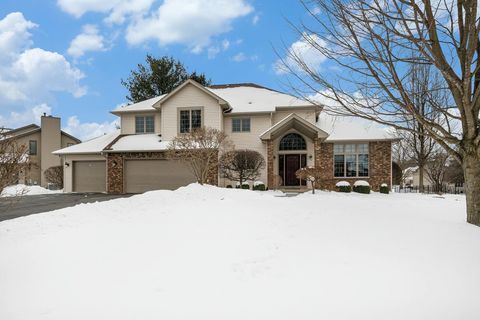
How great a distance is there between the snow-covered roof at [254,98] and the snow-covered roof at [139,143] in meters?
5.01

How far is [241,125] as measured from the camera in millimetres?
19953

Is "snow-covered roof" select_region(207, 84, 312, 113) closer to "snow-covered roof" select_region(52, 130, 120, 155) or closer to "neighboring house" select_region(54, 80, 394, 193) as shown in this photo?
"neighboring house" select_region(54, 80, 394, 193)

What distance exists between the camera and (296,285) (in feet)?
13.3

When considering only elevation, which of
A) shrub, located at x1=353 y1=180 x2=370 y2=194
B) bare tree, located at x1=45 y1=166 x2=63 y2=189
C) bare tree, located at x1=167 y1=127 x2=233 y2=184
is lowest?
shrub, located at x1=353 y1=180 x2=370 y2=194

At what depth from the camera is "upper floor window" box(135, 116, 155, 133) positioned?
21.3 metres

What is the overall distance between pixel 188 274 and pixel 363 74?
4.90 meters

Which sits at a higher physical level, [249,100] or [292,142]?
[249,100]

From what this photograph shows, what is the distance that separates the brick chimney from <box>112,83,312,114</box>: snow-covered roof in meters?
15.7

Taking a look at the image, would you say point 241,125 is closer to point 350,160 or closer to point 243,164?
point 243,164

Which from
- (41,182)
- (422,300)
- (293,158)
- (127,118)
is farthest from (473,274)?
(41,182)

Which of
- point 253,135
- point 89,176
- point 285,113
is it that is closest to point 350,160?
point 285,113

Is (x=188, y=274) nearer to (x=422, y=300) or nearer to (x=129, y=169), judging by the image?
(x=422, y=300)

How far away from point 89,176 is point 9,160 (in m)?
15.6

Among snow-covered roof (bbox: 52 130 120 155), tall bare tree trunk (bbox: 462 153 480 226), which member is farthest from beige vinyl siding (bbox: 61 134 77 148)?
tall bare tree trunk (bbox: 462 153 480 226)
